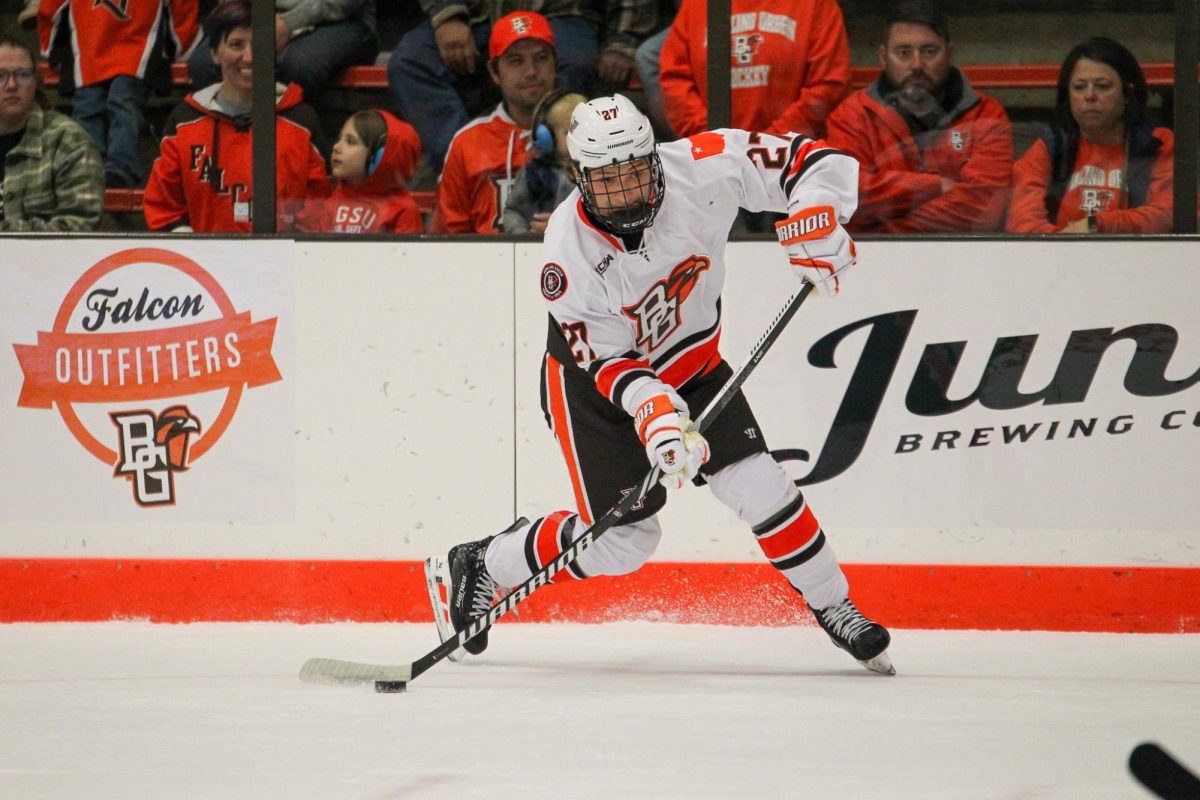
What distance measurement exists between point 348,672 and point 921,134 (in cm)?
187

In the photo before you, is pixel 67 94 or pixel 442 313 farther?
pixel 67 94

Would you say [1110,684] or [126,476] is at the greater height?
[126,476]

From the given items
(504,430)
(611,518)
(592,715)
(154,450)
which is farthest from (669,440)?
(154,450)

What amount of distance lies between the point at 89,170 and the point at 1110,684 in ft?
8.95

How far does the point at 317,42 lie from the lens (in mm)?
3623

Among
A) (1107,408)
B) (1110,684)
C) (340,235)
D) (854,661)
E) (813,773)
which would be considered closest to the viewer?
(813,773)

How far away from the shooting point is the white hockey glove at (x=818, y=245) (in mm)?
2729

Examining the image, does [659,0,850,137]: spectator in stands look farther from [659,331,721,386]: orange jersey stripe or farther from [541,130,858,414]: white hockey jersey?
[659,331,721,386]: orange jersey stripe

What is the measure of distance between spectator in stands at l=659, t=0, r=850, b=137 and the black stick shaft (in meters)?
0.81

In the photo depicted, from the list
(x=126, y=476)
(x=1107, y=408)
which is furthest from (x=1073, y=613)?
(x=126, y=476)

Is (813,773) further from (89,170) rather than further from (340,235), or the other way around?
(89,170)

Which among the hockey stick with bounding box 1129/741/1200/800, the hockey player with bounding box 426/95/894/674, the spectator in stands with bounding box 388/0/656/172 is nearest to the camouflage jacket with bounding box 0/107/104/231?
the spectator in stands with bounding box 388/0/656/172

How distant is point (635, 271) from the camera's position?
2.80m

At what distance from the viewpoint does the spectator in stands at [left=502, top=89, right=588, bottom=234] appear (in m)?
3.58
